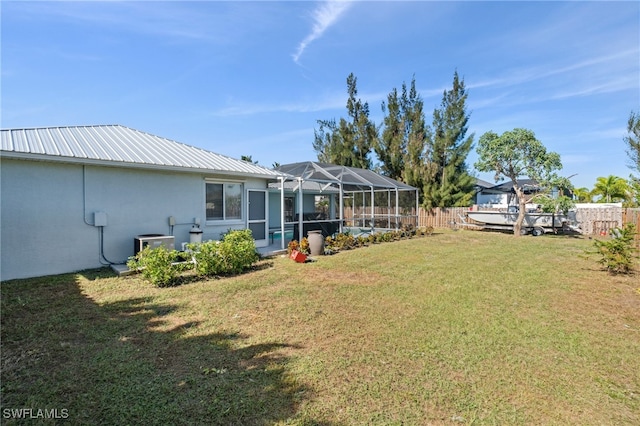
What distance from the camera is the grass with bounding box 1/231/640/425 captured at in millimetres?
2574

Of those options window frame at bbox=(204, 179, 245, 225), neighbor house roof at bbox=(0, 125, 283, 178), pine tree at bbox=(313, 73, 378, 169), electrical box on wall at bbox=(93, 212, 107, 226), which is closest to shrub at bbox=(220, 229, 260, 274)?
window frame at bbox=(204, 179, 245, 225)

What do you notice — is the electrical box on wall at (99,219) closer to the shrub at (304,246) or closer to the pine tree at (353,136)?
the shrub at (304,246)

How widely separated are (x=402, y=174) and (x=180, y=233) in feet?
58.2

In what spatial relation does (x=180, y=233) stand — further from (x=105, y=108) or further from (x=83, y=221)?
(x=105, y=108)

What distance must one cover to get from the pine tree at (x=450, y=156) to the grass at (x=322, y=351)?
15.0 meters

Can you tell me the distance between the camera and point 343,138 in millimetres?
26516

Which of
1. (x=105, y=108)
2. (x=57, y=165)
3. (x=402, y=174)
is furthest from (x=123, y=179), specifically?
(x=402, y=174)

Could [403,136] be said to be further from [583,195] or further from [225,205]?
[583,195]

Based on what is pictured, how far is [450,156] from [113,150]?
20.0m

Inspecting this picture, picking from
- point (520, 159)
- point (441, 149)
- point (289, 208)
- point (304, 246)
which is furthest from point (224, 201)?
point (441, 149)

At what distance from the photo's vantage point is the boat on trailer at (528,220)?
56.2 ft

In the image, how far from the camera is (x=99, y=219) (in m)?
7.43

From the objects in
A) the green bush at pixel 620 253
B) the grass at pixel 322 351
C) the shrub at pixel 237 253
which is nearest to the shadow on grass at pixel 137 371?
the grass at pixel 322 351

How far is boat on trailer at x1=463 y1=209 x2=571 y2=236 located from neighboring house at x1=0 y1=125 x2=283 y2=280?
1438 cm
